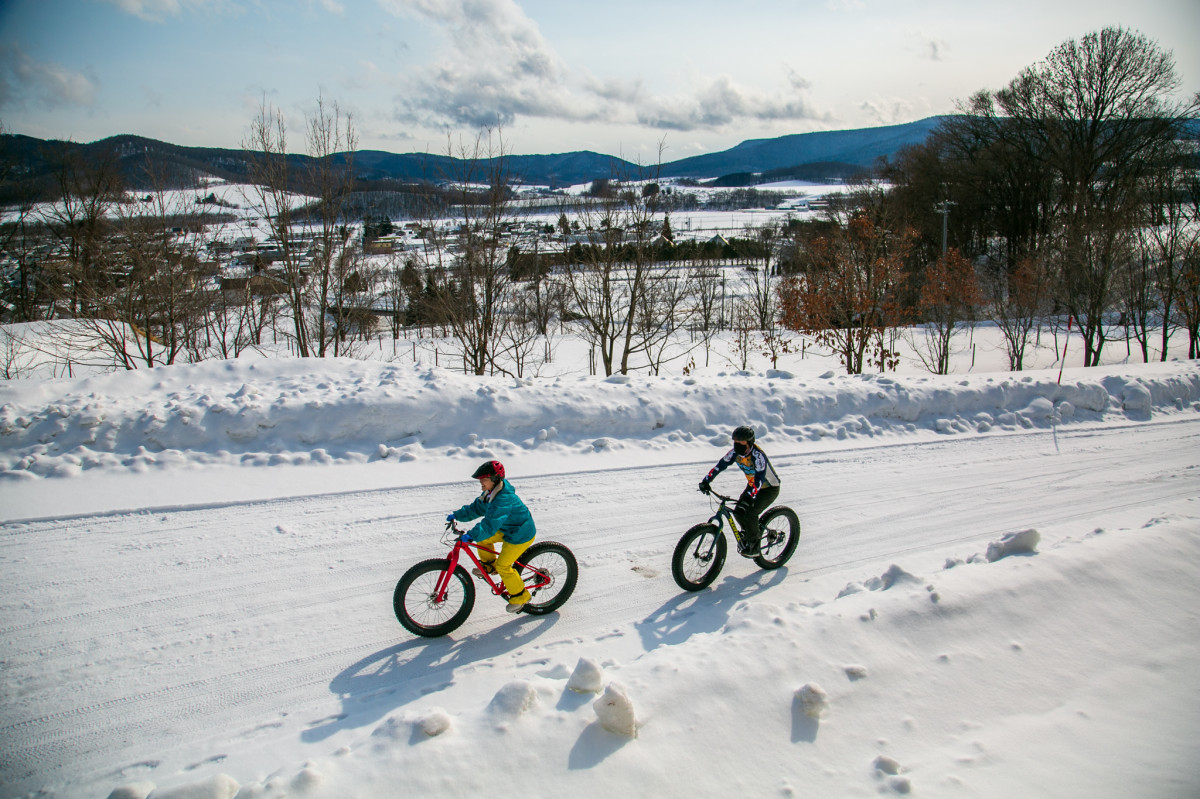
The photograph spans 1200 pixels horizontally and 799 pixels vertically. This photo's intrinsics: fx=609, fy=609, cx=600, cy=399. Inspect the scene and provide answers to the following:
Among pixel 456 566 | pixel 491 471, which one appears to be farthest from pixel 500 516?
pixel 456 566

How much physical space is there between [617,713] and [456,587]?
2193 millimetres

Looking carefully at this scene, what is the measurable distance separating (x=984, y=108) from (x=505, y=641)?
61089mm

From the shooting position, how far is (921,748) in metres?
3.82

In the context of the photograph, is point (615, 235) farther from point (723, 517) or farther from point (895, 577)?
point (895, 577)

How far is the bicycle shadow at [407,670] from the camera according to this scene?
14.3 feet

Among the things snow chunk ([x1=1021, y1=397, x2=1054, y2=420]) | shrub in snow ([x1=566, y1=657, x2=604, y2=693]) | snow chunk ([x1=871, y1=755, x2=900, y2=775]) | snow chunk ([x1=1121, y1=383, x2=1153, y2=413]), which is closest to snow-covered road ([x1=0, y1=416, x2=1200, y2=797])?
shrub in snow ([x1=566, y1=657, x2=604, y2=693])

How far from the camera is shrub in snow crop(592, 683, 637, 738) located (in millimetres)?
3832

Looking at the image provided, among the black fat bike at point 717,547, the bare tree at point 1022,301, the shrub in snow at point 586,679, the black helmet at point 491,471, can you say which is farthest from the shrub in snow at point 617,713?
the bare tree at point 1022,301

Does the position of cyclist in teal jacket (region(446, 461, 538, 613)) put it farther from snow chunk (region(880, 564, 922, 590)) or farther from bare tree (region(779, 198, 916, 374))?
bare tree (region(779, 198, 916, 374))

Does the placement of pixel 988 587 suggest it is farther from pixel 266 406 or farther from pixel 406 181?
pixel 406 181

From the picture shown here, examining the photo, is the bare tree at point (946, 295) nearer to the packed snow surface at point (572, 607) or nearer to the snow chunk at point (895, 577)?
the packed snow surface at point (572, 607)

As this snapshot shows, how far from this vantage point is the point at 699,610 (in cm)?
579

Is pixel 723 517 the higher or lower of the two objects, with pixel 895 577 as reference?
higher

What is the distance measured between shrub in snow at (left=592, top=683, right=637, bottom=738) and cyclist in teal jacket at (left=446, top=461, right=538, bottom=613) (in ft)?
5.57
